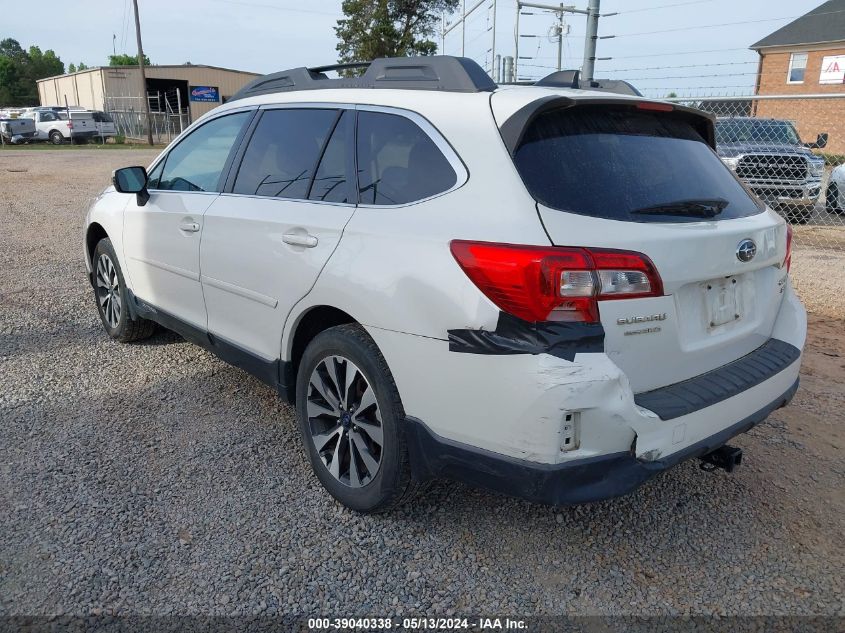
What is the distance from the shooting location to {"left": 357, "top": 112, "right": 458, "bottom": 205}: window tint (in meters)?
2.63

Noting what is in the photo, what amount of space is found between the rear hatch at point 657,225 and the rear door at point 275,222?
928 millimetres

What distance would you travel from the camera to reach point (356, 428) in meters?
2.93


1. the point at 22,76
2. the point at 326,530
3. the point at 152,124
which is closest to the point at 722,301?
the point at 326,530

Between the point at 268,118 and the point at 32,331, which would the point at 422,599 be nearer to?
the point at 268,118

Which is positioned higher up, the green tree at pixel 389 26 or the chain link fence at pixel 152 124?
the green tree at pixel 389 26

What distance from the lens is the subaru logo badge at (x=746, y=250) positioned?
2633mm

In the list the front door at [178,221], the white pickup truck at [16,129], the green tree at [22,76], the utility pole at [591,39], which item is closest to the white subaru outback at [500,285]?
the front door at [178,221]

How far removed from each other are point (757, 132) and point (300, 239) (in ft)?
37.4

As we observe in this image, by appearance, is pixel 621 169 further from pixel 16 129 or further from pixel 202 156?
pixel 16 129

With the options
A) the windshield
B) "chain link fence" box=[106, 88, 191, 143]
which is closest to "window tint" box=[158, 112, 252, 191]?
the windshield

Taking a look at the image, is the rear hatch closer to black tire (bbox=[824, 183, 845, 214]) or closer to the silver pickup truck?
the silver pickup truck

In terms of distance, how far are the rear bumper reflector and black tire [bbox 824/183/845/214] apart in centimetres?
981

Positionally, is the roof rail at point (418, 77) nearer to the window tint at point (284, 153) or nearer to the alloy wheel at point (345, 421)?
the window tint at point (284, 153)

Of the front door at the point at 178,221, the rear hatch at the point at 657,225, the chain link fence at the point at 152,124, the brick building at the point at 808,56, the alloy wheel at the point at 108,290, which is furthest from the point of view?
the chain link fence at the point at 152,124
